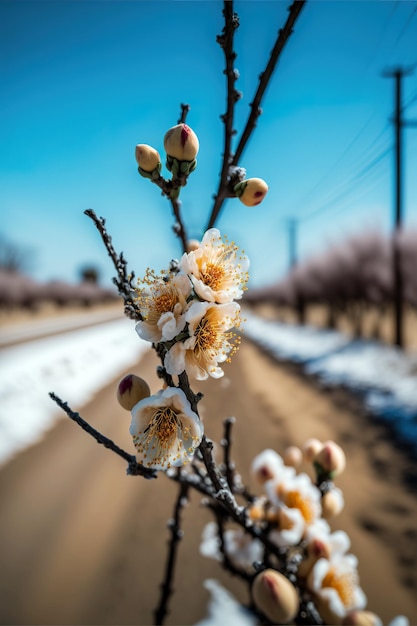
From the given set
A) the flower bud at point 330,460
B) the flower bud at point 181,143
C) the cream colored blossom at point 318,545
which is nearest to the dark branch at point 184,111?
the flower bud at point 181,143

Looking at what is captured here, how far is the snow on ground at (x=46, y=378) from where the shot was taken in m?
4.95

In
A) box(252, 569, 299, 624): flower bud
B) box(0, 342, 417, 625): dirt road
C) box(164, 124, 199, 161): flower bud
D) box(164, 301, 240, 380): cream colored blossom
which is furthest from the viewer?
box(0, 342, 417, 625): dirt road

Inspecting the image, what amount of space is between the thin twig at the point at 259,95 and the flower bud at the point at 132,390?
1.02 ft

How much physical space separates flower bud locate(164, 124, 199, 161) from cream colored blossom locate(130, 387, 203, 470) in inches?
15.1

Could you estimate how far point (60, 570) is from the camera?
2.49m

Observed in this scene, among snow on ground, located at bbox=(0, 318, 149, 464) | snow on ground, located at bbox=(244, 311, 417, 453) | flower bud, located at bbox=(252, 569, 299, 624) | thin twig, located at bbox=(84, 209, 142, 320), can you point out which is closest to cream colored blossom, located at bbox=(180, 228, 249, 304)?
thin twig, located at bbox=(84, 209, 142, 320)

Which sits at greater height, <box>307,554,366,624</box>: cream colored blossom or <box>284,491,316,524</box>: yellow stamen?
<box>284,491,316,524</box>: yellow stamen

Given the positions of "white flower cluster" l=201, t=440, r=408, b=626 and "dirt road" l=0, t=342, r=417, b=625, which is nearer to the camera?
"white flower cluster" l=201, t=440, r=408, b=626

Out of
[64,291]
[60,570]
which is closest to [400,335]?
[60,570]

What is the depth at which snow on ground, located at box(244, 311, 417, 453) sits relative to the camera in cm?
607

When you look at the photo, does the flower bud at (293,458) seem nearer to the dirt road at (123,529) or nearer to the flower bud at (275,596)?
the dirt road at (123,529)

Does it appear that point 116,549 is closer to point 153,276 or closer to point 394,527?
Answer: point 394,527

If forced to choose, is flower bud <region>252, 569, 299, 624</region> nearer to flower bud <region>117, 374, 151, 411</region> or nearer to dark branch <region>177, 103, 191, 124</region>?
flower bud <region>117, 374, 151, 411</region>

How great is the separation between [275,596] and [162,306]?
0.64 m
